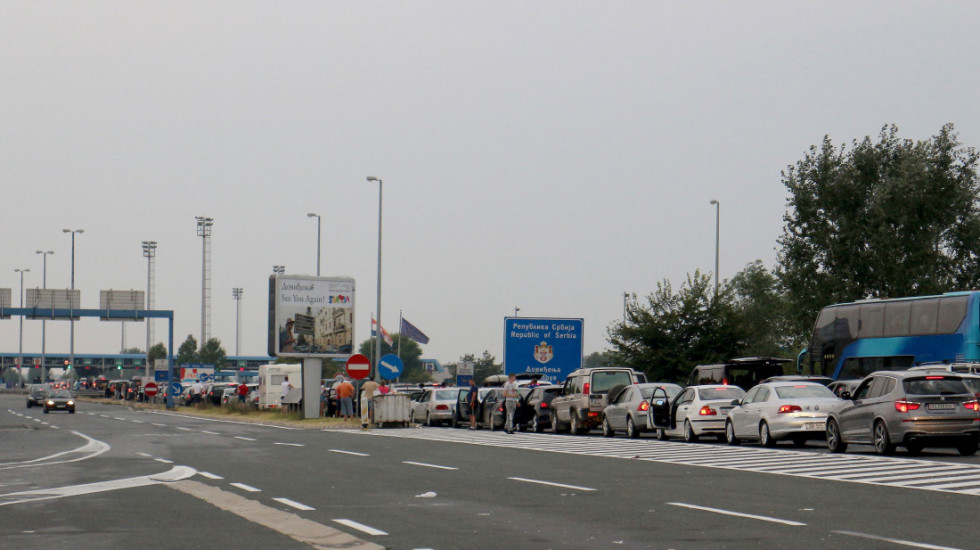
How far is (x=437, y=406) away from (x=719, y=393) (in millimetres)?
16360

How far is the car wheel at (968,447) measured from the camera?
22.6m

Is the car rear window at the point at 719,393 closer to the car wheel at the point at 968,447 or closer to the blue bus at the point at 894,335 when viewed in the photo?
the blue bus at the point at 894,335

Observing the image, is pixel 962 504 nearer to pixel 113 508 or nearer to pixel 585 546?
pixel 585 546

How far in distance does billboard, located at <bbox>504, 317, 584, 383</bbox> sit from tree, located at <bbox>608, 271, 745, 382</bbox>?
6.35 metres

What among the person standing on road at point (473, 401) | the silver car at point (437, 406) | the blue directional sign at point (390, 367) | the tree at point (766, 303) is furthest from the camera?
the tree at point (766, 303)

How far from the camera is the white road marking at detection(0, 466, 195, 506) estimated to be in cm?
1470

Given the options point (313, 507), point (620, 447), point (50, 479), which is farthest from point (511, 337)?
point (313, 507)

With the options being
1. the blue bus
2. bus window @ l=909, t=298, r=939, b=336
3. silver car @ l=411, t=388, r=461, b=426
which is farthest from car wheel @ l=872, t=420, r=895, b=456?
silver car @ l=411, t=388, r=461, b=426

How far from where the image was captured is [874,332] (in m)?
36.6

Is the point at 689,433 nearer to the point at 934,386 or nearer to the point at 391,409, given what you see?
the point at 934,386

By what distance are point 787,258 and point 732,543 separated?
45874mm

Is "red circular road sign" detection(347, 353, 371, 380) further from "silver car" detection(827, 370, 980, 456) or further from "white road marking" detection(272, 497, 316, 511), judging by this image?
"white road marking" detection(272, 497, 316, 511)

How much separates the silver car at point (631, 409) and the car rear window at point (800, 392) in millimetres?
5648

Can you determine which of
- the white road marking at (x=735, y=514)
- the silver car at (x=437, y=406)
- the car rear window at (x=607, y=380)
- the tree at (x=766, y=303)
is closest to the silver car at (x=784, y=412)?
the car rear window at (x=607, y=380)
